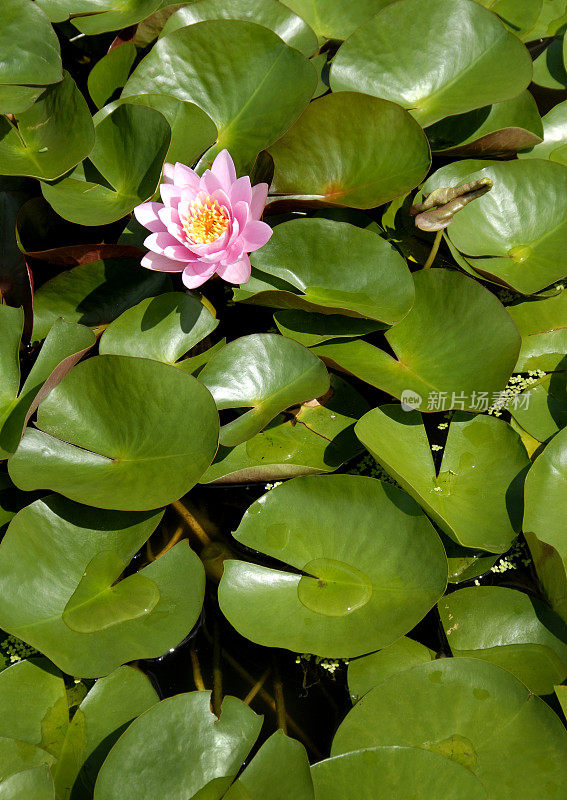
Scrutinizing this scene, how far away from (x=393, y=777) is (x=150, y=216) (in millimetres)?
1495

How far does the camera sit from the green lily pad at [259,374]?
1679mm

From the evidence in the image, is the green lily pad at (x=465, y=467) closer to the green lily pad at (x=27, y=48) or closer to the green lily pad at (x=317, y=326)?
the green lily pad at (x=317, y=326)

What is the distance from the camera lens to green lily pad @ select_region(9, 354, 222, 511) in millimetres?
1548

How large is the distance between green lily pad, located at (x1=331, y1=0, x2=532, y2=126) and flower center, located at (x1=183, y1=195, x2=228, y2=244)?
721mm

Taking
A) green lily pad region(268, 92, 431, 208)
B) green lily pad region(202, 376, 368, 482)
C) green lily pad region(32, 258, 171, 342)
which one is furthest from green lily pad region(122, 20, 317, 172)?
green lily pad region(202, 376, 368, 482)

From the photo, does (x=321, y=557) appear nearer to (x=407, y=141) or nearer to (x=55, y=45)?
(x=407, y=141)

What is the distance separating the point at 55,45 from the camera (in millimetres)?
1967

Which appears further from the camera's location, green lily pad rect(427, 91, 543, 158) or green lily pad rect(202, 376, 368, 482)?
green lily pad rect(427, 91, 543, 158)

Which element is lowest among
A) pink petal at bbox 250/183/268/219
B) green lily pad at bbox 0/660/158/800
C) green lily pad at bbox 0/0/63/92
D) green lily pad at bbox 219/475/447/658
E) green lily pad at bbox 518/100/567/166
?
green lily pad at bbox 0/660/158/800

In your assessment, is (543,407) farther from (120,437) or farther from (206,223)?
(120,437)

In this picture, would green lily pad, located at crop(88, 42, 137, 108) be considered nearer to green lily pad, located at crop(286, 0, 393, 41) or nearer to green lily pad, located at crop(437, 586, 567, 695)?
green lily pad, located at crop(286, 0, 393, 41)

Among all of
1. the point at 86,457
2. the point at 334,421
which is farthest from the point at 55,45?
the point at 334,421

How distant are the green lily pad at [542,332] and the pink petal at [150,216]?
114 cm

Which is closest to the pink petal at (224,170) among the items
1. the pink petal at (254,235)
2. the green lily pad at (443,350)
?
the pink petal at (254,235)
